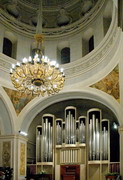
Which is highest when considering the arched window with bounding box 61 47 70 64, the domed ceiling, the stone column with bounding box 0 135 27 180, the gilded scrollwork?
the domed ceiling

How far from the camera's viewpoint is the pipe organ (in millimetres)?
13602

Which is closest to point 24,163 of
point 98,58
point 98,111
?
point 98,111

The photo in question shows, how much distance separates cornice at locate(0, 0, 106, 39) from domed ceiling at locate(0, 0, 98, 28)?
0.29m

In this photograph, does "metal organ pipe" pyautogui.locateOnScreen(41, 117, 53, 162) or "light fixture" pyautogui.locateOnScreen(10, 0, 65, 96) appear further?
"metal organ pipe" pyautogui.locateOnScreen(41, 117, 53, 162)

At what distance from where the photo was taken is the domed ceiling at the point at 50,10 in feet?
47.4

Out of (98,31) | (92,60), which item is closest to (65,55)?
(92,60)

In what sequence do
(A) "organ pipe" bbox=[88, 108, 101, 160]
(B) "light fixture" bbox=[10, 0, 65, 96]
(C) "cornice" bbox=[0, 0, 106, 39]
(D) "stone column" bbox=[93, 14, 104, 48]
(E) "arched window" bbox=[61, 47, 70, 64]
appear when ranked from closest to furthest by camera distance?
(B) "light fixture" bbox=[10, 0, 65, 96] → (D) "stone column" bbox=[93, 14, 104, 48] → (A) "organ pipe" bbox=[88, 108, 101, 160] → (C) "cornice" bbox=[0, 0, 106, 39] → (E) "arched window" bbox=[61, 47, 70, 64]

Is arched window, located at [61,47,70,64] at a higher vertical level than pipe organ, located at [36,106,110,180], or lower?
higher

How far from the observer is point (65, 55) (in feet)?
49.2

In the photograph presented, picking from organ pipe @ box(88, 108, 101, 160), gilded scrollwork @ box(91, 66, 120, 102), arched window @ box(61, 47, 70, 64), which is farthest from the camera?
arched window @ box(61, 47, 70, 64)

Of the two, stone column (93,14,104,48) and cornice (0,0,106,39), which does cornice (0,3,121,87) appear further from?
cornice (0,0,106,39)

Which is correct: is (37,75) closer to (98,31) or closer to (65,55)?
(98,31)

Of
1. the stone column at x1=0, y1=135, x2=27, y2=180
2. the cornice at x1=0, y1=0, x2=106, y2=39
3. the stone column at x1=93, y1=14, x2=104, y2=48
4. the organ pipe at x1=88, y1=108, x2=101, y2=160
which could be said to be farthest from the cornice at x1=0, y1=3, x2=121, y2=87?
the stone column at x1=0, y1=135, x2=27, y2=180

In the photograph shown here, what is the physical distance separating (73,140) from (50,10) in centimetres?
629
